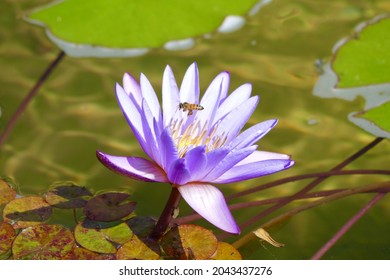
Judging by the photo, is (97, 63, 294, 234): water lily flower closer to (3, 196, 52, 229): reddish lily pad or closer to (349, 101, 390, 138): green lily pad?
(3, 196, 52, 229): reddish lily pad

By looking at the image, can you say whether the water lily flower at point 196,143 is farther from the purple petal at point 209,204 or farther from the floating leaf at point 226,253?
the floating leaf at point 226,253

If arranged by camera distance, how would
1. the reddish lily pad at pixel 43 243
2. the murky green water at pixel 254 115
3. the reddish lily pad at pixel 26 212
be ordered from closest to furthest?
the reddish lily pad at pixel 43 243 < the reddish lily pad at pixel 26 212 < the murky green water at pixel 254 115

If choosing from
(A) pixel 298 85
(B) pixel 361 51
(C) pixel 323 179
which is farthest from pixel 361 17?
(C) pixel 323 179

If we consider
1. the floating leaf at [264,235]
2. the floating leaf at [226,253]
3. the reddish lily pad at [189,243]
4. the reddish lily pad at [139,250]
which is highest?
the reddish lily pad at [139,250]

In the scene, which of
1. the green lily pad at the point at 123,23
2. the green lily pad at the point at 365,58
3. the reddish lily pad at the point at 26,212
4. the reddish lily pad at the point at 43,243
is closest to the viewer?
the reddish lily pad at the point at 43,243

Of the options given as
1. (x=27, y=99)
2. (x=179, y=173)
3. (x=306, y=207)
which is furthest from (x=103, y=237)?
(x=27, y=99)

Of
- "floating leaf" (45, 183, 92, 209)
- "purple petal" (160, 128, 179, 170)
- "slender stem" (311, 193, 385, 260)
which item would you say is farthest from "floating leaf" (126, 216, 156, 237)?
"slender stem" (311, 193, 385, 260)

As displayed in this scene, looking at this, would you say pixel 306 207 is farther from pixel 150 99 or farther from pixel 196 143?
pixel 150 99

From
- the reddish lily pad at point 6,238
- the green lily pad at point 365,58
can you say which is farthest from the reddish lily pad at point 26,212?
the green lily pad at point 365,58
